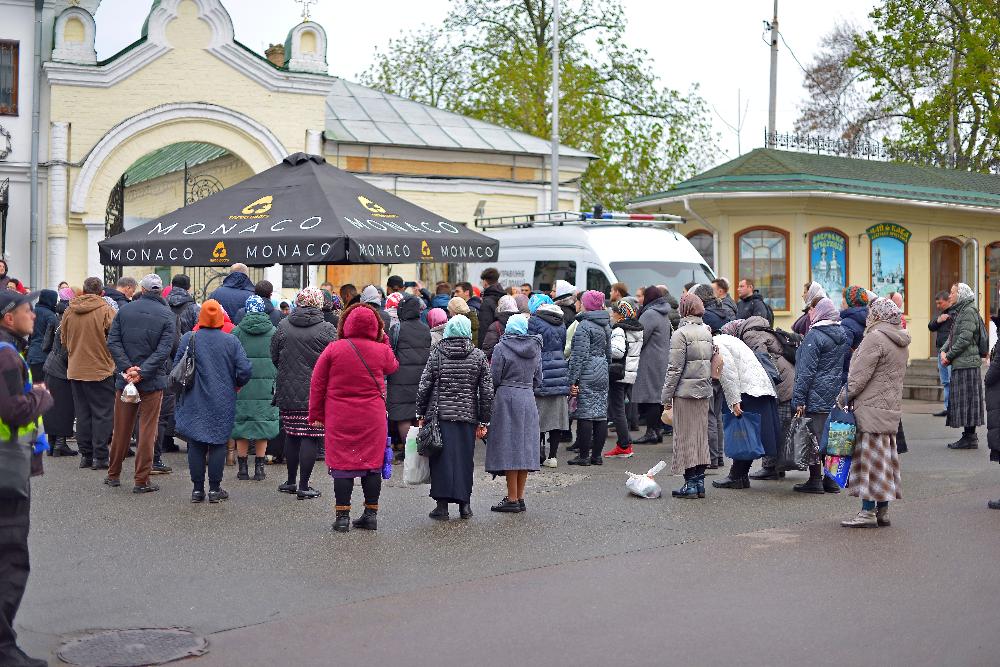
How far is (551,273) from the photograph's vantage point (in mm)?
19047

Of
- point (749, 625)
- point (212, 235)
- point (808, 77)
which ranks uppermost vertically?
point (808, 77)

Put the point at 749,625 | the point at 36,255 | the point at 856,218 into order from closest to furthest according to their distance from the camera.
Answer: the point at 749,625, the point at 36,255, the point at 856,218

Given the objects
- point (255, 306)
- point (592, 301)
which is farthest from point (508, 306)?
point (255, 306)

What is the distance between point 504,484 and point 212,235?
4.12m

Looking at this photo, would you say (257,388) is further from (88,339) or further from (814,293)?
(814,293)

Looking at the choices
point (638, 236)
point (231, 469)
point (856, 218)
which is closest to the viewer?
point (231, 469)

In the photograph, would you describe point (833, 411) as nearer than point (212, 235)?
Yes

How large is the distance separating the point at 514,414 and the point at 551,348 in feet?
8.30

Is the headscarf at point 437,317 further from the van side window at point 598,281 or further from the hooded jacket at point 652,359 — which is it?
the van side window at point 598,281

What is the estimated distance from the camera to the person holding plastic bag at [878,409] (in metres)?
9.77

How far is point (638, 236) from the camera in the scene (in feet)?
61.4

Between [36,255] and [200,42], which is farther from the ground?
[200,42]

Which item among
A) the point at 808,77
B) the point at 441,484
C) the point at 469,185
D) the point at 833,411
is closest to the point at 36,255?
the point at 469,185

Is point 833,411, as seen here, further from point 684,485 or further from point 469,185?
point 469,185
